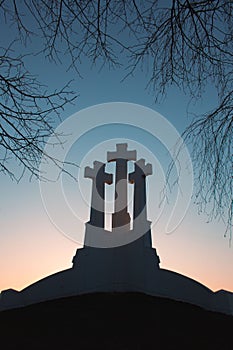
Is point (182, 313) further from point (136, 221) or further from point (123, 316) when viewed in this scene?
point (136, 221)

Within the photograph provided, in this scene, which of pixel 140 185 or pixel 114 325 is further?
pixel 140 185

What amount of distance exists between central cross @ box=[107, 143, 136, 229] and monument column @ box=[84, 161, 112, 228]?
0.34 m

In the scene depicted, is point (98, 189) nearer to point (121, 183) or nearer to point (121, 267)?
point (121, 183)

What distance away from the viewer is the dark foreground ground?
6520mm

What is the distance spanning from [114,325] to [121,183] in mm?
4225

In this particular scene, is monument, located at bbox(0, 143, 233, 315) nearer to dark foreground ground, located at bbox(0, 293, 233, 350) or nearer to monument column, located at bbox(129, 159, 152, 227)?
monument column, located at bbox(129, 159, 152, 227)

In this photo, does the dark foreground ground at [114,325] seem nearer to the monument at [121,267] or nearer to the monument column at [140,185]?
the monument at [121,267]

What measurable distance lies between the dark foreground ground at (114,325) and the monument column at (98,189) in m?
2.12

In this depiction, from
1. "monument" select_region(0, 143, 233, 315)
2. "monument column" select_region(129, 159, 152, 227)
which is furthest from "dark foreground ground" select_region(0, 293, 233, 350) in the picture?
"monument column" select_region(129, 159, 152, 227)

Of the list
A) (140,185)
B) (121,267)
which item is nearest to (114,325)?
(121,267)

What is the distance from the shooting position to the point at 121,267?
9734mm

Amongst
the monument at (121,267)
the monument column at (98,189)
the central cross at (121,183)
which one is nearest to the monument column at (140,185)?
the monument at (121,267)

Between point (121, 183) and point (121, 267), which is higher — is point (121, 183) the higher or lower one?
the higher one

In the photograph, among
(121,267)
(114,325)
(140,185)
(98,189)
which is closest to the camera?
(114,325)
